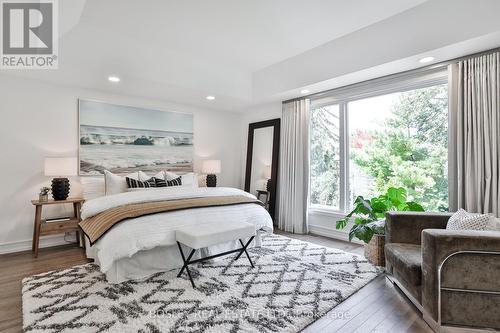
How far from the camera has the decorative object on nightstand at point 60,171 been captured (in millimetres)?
3562

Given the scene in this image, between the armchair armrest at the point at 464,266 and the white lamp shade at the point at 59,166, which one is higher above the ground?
the white lamp shade at the point at 59,166

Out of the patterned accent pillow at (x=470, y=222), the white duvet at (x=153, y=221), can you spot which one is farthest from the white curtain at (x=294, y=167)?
the patterned accent pillow at (x=470, y=222)

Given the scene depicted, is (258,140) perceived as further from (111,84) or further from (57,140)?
(57,140)

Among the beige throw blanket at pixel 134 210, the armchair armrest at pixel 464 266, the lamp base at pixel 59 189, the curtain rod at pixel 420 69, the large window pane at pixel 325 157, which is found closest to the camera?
the armchair armrest at pixel 464 266

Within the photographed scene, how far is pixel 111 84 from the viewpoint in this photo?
158 inches

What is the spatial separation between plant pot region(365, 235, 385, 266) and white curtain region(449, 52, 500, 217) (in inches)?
36.5

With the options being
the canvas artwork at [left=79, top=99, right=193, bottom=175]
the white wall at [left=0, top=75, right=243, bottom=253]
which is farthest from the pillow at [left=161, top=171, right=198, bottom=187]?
the white wall at [left=0, top=75, right=243, bottom=253]

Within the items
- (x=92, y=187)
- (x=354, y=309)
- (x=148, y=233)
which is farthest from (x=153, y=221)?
(x=354, y=309)

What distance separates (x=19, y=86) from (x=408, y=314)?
17.1ft

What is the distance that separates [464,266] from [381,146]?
2.42 meters

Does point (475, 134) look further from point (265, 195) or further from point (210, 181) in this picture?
point (210, 181)

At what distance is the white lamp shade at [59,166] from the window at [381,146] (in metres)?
3.76

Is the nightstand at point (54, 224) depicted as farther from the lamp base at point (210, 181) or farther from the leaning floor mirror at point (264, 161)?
the leaning floor mirror at point (264, 161)

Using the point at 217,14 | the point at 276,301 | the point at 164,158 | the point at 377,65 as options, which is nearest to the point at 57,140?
the point at 164,158
